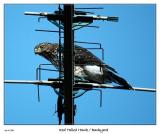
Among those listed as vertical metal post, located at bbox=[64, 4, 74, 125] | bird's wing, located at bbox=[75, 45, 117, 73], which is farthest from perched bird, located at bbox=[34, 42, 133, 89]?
vertical metal post, located at bbox=[64, 4, 74, 125]

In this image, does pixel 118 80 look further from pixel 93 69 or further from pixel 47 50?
pixel 47 50

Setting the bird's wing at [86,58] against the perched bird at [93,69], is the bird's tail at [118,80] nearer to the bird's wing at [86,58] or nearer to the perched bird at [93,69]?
the perched bird at [93,69]

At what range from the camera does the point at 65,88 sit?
4508 mm

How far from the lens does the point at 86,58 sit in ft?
19.4

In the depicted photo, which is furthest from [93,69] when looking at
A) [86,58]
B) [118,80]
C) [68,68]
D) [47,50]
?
[68,68]

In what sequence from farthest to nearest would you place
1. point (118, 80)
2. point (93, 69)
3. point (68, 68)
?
point (93, 69)
point (118, 80)
point (68, 68)

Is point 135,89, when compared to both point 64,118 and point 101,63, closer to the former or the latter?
point 101,63

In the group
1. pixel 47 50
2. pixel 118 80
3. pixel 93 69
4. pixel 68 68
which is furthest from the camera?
pixel 47 50

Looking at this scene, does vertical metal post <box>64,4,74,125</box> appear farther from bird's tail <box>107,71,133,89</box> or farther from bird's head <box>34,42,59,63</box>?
bird's head <box>34,42,59,63</box>

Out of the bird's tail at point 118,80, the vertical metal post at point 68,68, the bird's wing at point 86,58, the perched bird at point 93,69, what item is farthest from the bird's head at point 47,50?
the vertical metal post at point 68,68

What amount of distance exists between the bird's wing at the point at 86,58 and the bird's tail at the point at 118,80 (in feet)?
0.34

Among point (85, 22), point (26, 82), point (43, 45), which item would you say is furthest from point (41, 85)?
point (43, 45)

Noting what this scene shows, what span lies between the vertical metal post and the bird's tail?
3.68ft

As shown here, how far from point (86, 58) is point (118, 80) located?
24.0 inches
